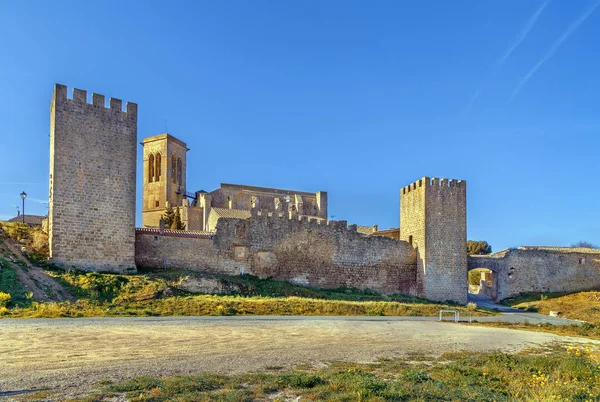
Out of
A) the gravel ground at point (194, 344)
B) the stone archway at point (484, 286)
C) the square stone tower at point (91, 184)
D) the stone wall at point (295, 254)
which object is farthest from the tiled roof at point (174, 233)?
the stone archway at point (484, 286)

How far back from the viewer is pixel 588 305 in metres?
29.2

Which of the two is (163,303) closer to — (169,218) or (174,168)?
(169,218)

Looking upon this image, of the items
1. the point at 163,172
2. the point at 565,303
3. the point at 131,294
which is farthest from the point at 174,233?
the point at 565,303

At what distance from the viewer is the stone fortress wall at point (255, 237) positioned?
22734mm

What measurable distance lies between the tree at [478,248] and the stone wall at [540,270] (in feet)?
90.6

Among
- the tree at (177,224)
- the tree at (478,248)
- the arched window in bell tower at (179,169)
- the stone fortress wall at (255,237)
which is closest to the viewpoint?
the stone fortress wall at (255,237)

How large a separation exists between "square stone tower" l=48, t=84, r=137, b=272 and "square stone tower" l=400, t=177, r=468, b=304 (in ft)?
57.7

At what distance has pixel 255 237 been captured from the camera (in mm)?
28453

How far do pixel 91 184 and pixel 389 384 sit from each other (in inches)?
758

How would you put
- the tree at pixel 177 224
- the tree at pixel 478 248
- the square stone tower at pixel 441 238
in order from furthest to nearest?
the tree at pixel 478 248
the tree at pixel 177 224
the square stone tower at pixel 441 238

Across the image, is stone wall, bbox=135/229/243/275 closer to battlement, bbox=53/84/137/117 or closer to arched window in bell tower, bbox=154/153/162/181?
battlement, bbox=53/84/137/117

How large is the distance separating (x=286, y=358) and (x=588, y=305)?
26.0 m

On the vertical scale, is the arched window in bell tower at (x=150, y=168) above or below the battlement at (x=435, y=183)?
above

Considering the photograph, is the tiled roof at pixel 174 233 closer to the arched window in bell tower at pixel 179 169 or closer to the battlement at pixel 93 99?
the battlement at pixel 93 99
